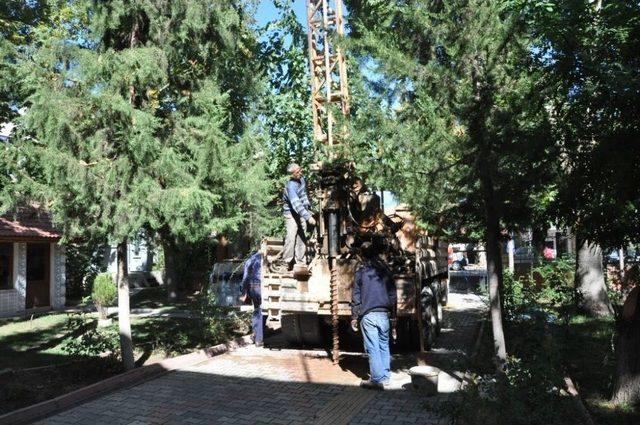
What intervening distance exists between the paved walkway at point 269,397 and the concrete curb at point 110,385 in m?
0.15

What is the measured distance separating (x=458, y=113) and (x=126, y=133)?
429 cm

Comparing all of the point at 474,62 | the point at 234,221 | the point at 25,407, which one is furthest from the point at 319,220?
the point at 25,407

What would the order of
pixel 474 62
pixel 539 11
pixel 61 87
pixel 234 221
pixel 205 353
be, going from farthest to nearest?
pixel 205 353 → pixel 234 221 → pixel 61 87 → pixel 539 11 → pixel 474 62

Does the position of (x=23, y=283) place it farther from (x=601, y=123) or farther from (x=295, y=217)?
(x=601, y=123)

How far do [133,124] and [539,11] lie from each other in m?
5.39

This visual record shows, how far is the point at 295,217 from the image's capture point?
9.38 m

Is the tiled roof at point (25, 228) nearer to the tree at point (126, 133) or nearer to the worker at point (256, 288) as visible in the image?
the worker at point (256, 288)

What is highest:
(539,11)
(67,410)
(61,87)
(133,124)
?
(539,11)

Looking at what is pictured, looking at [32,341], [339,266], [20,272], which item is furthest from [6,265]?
[339,266]

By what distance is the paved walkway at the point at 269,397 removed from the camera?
6085mm

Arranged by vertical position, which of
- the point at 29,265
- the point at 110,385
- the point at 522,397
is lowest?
the point at 110,385

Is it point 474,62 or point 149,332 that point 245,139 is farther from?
point 149,332

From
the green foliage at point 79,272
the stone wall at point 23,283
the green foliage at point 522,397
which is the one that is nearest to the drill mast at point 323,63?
the green foliage at point 522,397

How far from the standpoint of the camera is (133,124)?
24.0 ft
